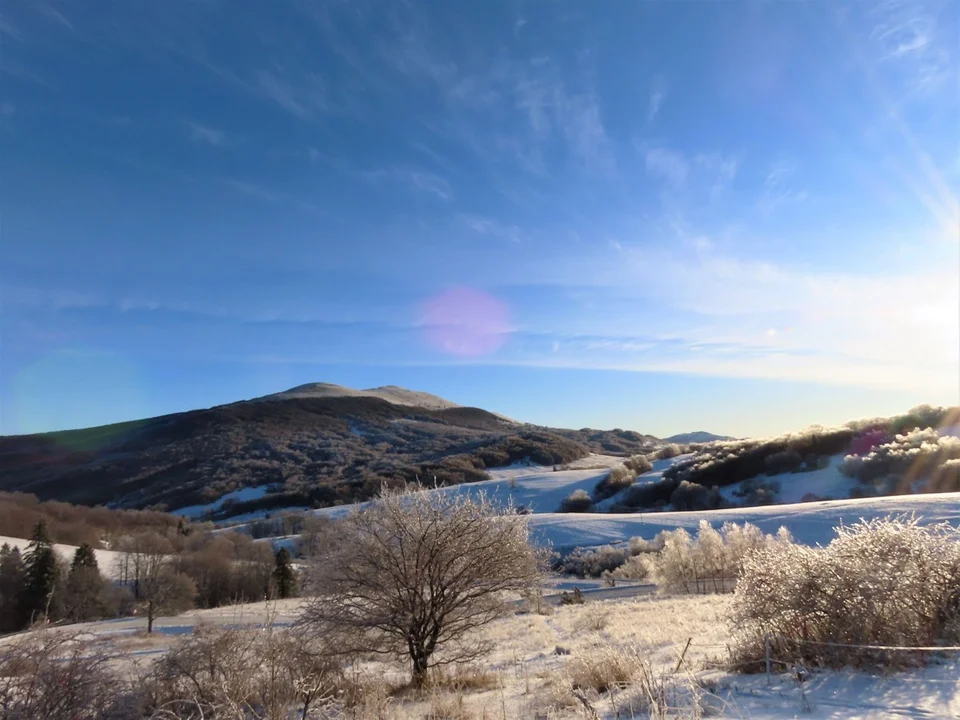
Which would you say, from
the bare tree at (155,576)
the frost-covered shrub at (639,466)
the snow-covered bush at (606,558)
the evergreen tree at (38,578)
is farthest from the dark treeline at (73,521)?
the frost-covered shrub at (639,466)

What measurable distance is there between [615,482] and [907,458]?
43.8 meters

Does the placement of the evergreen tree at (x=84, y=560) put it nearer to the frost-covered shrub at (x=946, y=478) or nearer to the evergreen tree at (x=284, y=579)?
the evergreen tree at (x=284, y=579)

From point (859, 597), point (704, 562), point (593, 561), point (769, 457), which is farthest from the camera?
point (769, 457)

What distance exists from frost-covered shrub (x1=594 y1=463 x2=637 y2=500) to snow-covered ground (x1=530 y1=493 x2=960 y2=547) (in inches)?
1014

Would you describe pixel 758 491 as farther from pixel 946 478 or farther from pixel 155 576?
pixel 155 576

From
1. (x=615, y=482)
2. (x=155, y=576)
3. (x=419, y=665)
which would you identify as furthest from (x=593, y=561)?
(x=615, y=482)

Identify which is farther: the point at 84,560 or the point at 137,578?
the point at 137,578

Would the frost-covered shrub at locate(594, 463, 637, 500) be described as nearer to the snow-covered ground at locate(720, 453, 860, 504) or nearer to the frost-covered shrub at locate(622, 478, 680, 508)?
the frost-covered shrub at locate(622, 478, 680, 508)

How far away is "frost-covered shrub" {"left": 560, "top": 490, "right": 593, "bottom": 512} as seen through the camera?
303 feet

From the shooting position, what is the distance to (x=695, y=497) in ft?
256

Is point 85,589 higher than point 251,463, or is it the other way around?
point 251,463

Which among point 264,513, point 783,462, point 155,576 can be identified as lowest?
point 155,576

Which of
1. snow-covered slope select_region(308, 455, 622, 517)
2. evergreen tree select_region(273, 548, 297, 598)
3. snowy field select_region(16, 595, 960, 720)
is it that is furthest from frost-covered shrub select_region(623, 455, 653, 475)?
snowy field select_region(16, 595, 960, 720)

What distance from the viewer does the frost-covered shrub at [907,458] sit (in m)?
57.3
